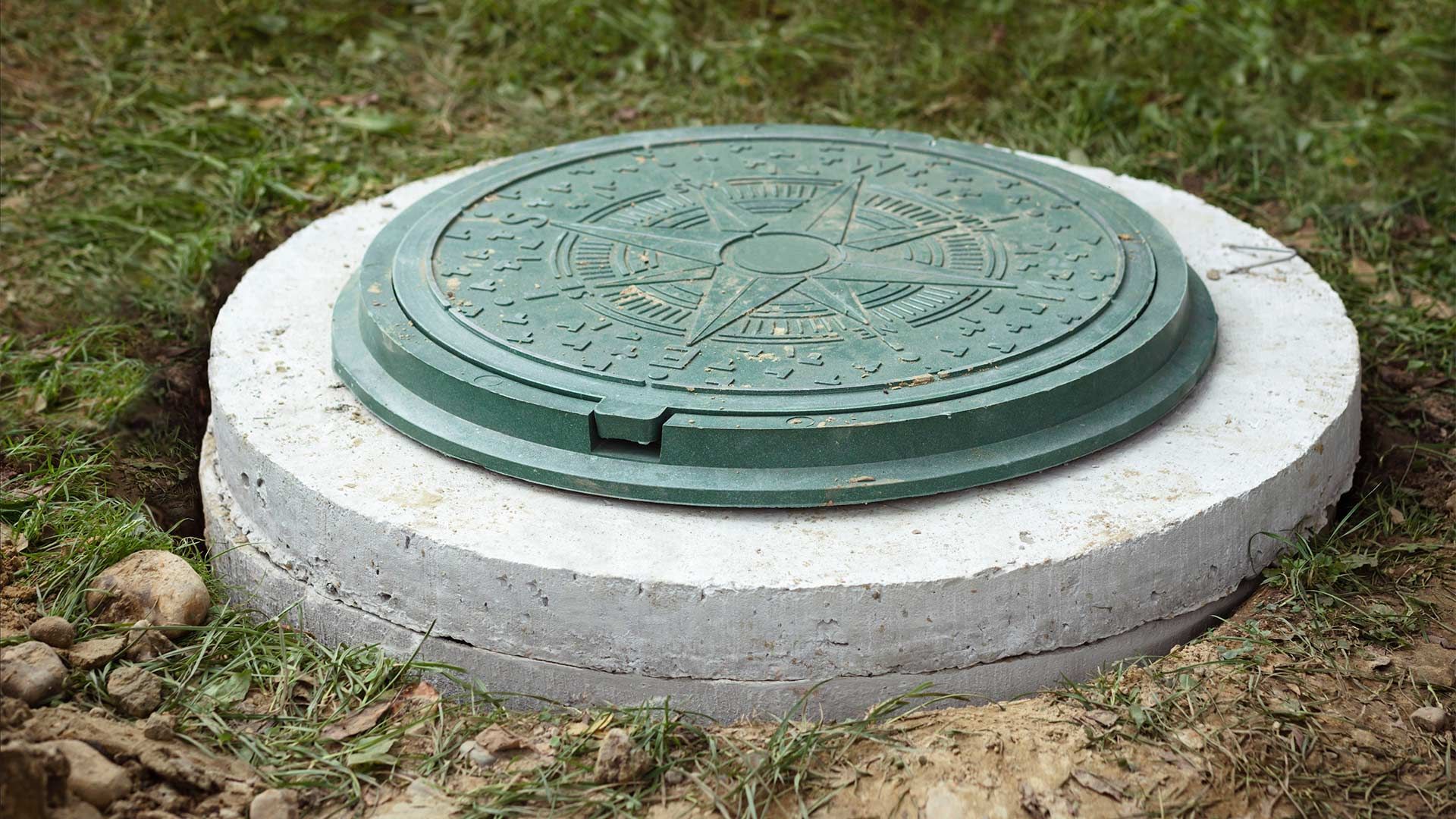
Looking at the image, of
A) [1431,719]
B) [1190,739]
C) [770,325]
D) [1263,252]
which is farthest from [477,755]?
[1263,252]

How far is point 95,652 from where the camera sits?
2.64m

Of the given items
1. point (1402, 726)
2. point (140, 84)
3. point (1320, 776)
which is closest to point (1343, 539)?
point (1402, 726)

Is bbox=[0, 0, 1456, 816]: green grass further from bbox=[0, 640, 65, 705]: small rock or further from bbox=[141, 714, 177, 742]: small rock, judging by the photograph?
bbox=[0, 640, 65, 705]: small rock

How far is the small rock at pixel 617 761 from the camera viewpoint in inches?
95.5

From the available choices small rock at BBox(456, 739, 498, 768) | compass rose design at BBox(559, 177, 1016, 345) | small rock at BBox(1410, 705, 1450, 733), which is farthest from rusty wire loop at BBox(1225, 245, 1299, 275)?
small rock at BBox(456, 739, 498, 768)

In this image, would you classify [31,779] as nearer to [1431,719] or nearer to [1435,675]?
[1431,719]

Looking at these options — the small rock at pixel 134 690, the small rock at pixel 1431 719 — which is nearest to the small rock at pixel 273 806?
the small rock at pixel 134 690

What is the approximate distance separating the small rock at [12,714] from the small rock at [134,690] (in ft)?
0.62

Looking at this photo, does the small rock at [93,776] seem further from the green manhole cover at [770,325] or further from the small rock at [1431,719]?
the small rock at [1431,719]

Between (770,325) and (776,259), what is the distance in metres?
0.35

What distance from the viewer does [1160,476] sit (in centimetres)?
283

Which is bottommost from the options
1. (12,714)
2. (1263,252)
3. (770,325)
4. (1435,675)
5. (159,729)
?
(1435,675)

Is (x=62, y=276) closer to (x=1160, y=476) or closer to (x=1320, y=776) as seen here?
(x=1160, y=476)

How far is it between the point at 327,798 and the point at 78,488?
4.19ft
